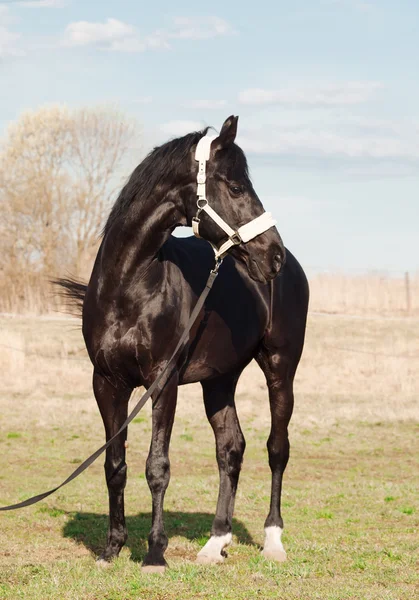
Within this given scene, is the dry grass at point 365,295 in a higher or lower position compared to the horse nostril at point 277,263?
lower

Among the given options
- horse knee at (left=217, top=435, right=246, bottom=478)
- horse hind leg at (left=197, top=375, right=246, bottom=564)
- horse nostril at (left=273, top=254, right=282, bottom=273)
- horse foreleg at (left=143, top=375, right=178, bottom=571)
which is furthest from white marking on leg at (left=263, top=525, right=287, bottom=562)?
horse nostril at (left=273, top=254, right=282, bottom=273)

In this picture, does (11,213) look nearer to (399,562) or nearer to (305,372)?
(305,372)

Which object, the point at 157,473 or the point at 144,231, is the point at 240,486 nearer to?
the point at 157,473

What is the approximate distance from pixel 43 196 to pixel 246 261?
1318 inches

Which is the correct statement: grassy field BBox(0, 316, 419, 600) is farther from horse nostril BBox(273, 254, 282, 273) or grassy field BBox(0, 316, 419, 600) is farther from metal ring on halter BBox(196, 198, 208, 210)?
metal ring on halter BBox(196, 198, 208, 210)

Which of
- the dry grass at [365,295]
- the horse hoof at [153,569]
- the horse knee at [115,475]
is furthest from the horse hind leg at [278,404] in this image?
the dry grass at [365,295]

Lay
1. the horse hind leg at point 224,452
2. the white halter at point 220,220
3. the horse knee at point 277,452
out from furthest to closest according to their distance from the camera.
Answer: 1. the horse knee at point 277,452
2. the horse hind leg at point 224,452
3. the white halter at point 220,220

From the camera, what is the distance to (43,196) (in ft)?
125

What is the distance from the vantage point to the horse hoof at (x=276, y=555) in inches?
257

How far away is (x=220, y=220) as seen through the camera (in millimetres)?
5664

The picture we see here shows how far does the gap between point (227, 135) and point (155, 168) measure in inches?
22.9

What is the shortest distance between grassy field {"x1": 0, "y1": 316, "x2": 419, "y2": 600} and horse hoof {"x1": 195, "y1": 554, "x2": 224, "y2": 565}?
175 millimetres

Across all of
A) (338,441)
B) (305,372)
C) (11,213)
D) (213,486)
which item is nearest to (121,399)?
(213,486)

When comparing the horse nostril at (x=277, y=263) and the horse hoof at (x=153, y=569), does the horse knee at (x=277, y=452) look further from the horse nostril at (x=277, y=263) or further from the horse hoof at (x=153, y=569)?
the horse nostril at (x=277, y=263)
